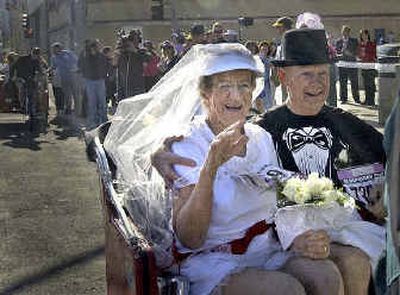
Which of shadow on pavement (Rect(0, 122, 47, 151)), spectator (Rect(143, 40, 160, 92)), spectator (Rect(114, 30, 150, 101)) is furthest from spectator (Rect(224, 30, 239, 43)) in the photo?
spectator (Rect(143, 40, 160, 92))

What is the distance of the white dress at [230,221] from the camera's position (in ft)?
10.5

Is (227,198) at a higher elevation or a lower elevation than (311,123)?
lower

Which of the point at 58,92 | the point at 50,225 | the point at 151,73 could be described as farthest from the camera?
the point at 58,92

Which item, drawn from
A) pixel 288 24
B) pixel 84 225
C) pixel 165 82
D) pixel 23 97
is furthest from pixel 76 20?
pixel 165 82

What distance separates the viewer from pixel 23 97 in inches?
695

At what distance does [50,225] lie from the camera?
709 cm

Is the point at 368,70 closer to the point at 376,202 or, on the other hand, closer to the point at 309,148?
the point at 309,148

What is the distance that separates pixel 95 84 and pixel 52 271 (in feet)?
30.6

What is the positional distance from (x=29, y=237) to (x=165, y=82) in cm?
314

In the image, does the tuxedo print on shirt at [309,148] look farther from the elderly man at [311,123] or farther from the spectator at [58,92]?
the spectator at [58,92]

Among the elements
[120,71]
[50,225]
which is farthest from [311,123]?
[120,71]

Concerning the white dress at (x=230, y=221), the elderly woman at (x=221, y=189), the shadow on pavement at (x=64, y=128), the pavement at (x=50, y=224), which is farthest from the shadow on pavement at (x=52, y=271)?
the shadow on pavement at (x=64, y=128)

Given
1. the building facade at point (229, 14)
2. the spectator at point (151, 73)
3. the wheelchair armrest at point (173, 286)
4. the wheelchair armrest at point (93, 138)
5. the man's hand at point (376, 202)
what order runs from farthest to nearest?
1. the building facade at point (229, 14)
2. the spectator at point (151, 73)
3. the wheelchair armrest at point (93, 138)
4. the man's hand at point (376, 202)
5. the wheelchair armrest at point (173, 286)

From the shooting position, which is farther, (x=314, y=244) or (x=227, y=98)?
(x=227, y=98)
